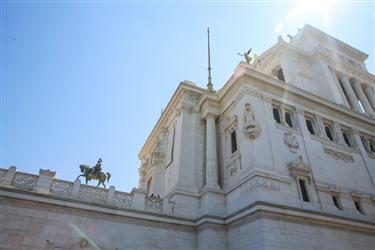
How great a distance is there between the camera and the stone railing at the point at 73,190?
13.8m

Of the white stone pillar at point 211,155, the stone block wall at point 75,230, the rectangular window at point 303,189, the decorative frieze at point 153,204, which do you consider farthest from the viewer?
the white stone pillar at point 211,155

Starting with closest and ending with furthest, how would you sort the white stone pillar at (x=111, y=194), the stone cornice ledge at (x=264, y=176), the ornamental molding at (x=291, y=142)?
the stone cornice ledge at (x=264, y=176) → the white stone pillar at (x=111, y=194) → the ornamental molding at (x=291, y=142)

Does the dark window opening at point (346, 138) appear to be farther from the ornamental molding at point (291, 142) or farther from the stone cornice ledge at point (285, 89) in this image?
the ornamental molding at point (291, 142)

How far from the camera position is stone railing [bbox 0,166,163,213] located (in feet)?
45.2

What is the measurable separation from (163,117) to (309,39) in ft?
71.3

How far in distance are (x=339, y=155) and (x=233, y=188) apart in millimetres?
8855

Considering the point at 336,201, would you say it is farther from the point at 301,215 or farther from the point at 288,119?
the point at 288,119

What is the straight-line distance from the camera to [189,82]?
77.1ft

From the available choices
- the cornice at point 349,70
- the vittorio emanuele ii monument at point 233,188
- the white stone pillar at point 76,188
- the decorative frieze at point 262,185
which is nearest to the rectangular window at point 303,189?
the vittorio emanuele ii monument at point 233,188

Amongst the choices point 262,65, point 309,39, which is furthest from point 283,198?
point 309,39

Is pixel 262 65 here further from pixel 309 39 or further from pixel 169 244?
pixel 169 244

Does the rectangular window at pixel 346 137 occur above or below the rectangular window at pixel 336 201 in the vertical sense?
above

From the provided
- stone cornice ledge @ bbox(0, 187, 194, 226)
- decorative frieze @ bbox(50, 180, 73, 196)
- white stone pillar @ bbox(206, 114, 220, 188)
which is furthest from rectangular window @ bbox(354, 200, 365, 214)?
decorative frieze @ bbox(50, 180, 73, 196)

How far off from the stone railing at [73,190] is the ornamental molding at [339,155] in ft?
40.2
